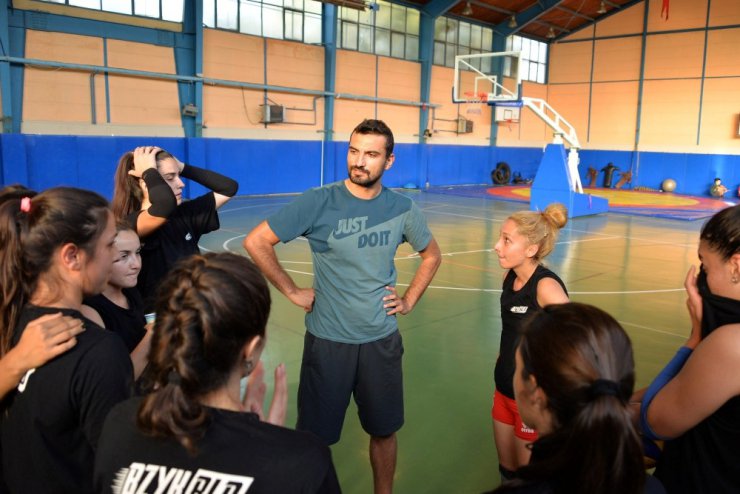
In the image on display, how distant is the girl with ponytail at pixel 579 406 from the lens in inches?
51.6

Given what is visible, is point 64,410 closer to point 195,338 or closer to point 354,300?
point 195,338

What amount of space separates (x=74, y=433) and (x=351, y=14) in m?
21.1


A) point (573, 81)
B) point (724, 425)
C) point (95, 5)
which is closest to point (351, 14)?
point (95, 5)

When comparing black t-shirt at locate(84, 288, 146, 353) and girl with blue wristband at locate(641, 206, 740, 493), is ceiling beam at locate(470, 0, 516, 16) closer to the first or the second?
black t-shirt at locate(84, 288, 146, 353)

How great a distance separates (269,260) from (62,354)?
1747 millimetres

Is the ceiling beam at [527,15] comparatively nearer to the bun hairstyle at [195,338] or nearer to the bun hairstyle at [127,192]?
the bun hairstyle at [127,192]

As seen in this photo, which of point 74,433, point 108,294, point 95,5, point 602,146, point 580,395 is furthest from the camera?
point 602,146

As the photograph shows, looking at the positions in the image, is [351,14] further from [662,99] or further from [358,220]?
[358,220]

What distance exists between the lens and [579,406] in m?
1.35

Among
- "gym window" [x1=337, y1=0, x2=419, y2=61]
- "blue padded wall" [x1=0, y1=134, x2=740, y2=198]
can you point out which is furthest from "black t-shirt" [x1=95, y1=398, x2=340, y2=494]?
"gym window" [x1=337, y1=0, x2=419, y2=61]

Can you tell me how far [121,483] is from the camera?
1.37m

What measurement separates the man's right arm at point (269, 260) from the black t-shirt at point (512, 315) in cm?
107

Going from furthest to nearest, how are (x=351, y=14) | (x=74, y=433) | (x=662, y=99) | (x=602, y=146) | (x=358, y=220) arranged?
1. (x=602, y=146)
2. (x=662, y=99)
3. (x=351, y=14)
4. (x=358, y=220)
5. (x=74, y=433)

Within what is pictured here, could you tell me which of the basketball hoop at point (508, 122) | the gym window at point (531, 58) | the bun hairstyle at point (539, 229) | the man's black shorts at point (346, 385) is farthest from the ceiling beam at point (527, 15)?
the man's black shorts at point (346, 385)
